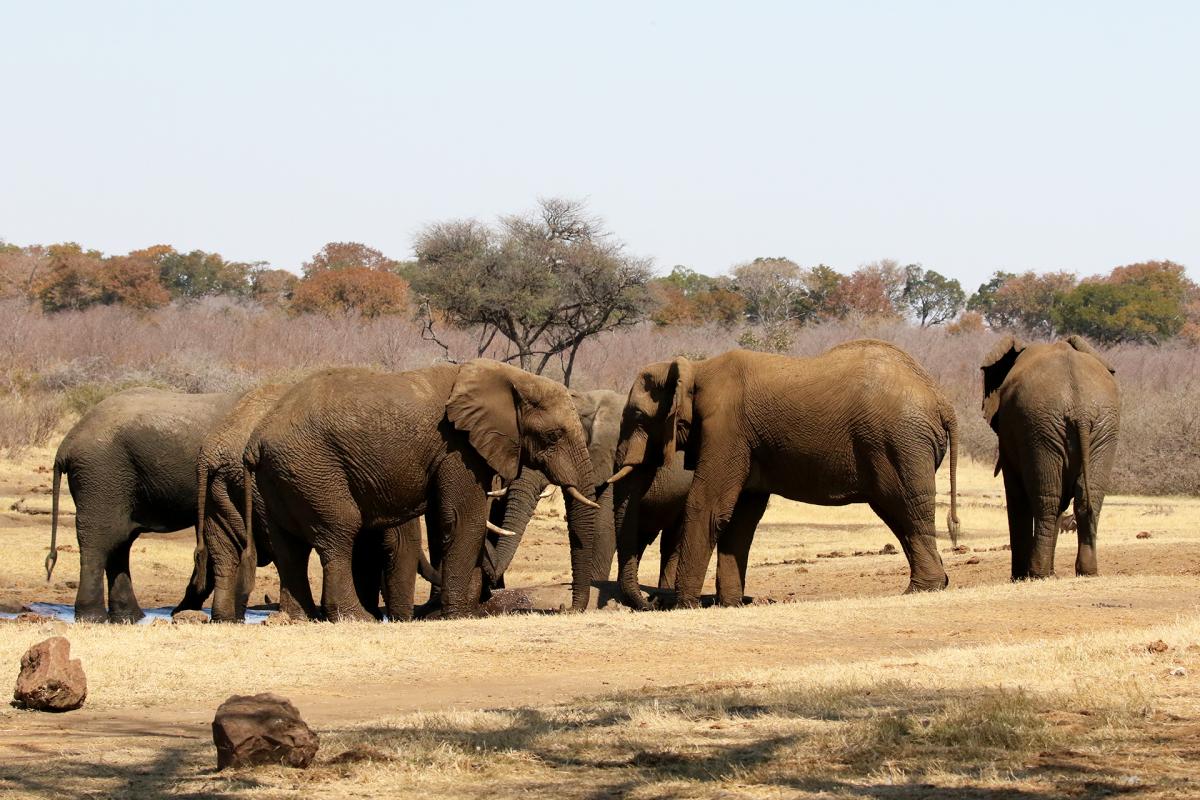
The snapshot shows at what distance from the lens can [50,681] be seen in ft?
34.3

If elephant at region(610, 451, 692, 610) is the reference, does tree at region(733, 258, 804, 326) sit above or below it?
above

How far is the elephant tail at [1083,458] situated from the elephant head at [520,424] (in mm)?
4464

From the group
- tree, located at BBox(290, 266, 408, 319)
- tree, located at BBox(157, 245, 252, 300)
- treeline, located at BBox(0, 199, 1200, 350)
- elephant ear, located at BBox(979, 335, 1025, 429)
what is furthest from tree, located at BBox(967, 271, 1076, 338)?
elephant ear, located at BBox(979, 335, 1025, 429)

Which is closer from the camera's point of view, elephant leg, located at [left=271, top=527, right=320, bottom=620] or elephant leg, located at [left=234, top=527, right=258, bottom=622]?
elephant leg, located at [left=271, top=527, right=320, bottom=620]

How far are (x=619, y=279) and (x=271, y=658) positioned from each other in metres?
41.4

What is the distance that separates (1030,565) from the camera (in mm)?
17484

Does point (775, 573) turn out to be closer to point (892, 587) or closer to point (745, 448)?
point (892, 587)

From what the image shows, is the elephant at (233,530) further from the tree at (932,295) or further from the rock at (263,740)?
the tree at (932,295)

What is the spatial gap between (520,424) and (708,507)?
6.15 feet

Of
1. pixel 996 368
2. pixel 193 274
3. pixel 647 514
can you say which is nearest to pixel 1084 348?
pixel 996 368

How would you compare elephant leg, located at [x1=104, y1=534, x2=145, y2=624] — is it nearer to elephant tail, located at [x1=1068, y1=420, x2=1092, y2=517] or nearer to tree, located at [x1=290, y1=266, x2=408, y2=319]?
elephant tail, located at [x1=1068, y1=420, x2=1092, y2=517]

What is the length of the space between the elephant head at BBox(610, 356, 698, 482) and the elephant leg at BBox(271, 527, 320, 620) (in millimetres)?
3071

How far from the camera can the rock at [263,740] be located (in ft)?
26.4

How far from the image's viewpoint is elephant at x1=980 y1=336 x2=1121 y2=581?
1694cm
